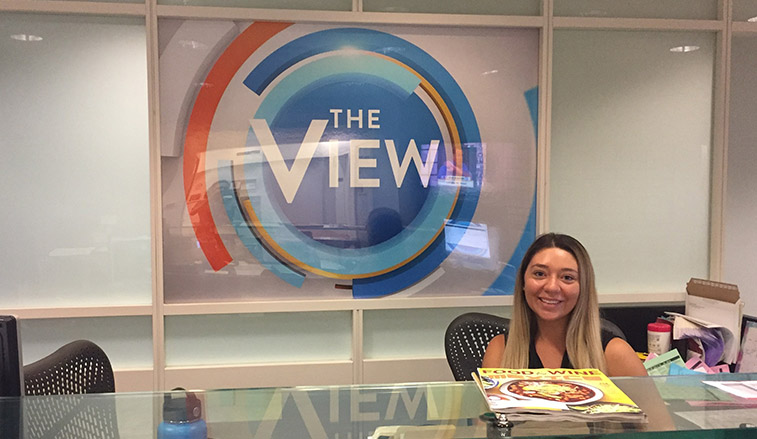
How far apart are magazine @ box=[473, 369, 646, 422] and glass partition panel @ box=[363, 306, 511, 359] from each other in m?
2.24

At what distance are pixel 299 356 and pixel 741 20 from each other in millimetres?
3123

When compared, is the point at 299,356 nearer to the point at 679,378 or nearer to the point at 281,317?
the point at 281,317

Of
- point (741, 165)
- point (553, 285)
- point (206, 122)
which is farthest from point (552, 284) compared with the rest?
point (741, 165)

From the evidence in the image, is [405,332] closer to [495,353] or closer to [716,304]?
[495,353]

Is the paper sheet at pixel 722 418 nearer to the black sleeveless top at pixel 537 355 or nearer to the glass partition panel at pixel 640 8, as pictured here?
the black sleeveless top at pixel 537 355

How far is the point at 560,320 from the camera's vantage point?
2.13 m

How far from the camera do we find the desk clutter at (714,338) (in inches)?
106

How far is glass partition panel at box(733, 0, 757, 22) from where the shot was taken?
371 cm

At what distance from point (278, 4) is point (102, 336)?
194 centimetres

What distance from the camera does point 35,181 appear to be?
10.8 feet

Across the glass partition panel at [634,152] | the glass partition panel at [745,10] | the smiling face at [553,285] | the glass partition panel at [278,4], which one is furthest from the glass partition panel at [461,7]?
the smiling face at [553,285]

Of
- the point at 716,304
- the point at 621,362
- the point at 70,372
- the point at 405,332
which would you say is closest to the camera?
the point at 70,372

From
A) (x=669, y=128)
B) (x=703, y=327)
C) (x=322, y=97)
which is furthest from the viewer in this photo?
(x=669, y=128)

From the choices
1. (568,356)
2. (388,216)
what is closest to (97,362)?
(568,356)
